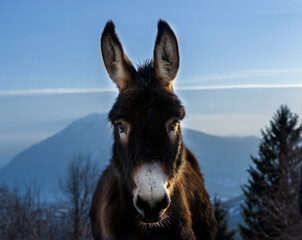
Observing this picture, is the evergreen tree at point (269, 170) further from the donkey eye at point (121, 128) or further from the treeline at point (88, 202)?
the donkey eye at point (121, 128)

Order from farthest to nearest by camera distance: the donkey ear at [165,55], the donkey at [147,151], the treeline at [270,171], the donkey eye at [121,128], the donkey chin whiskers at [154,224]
→ the treeline at [270,171] < the donkey ear at [165,55] < the donkey chin whiskers at [154,224] < the donkey eye at [121,128] < the donkey at [147,151]

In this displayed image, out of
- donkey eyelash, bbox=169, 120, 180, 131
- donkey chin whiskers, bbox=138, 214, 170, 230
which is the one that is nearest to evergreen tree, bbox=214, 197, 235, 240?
donkey chin whiskers, bbox=138, 214, 170, 230

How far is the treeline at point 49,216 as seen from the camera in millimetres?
41000

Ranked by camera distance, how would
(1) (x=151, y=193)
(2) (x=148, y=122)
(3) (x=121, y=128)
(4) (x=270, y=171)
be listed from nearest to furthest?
(1) (x=151, y=193) < (2) (x=148, y=122) < (3) (x=121, y=128) < (4) (x=270, y=171)

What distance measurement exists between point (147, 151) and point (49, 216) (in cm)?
4386

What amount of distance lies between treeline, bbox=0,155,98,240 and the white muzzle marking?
120 feet

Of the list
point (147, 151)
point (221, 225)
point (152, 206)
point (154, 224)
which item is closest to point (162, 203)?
point (152, 206)

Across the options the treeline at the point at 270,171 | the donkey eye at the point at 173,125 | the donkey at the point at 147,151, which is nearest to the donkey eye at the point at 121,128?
the donkey at the point at 147,151

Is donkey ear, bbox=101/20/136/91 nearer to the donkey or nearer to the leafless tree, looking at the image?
the donkey

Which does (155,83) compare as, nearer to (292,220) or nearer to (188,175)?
(188,175)

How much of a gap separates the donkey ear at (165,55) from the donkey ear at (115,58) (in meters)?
0.34

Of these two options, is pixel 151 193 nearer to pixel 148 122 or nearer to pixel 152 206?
pixel 152 206

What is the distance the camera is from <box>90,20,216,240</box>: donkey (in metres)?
3.84

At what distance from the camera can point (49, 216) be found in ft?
147
